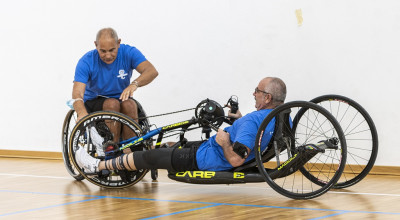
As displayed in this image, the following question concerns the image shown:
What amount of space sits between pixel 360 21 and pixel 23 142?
3.51m

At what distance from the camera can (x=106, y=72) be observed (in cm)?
478

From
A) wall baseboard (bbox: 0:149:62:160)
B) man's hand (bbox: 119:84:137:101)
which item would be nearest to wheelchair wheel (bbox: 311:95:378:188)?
man's hand (bbox: 119:84:137:101)

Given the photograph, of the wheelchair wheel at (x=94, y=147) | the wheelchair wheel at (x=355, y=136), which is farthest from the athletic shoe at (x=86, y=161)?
the wheelchair wheel at (x=355, y=136)

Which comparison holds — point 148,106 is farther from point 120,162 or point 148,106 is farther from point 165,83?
point 120,162

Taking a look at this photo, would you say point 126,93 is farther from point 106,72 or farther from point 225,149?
point 225,149

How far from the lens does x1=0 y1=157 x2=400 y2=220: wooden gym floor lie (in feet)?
11.6

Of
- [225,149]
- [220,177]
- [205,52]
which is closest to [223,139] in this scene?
[225,149]

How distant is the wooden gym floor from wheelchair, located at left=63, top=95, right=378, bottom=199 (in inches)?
4.2

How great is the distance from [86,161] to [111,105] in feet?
1.47

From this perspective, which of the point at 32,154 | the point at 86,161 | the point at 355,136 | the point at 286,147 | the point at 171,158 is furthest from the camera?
the point at 32,154

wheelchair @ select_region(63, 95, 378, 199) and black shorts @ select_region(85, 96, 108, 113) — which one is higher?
black shorts @ select_region(85, 96, 108, 113)

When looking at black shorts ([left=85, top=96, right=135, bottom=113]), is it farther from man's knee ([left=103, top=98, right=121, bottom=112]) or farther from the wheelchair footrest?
the wheelchair footrest

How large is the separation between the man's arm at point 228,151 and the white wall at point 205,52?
5.36 feet

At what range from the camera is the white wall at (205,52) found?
514cm
